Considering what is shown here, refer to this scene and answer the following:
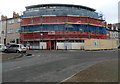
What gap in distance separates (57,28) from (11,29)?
20775 millimetres

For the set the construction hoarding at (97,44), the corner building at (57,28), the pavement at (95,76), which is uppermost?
the corner building at (57,28)

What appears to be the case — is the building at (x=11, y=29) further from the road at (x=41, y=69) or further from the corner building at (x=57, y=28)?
the road at (x=41, y=69)

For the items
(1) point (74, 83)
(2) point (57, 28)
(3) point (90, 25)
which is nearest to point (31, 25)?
(2) point (57, 28)

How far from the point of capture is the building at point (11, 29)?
53941mm

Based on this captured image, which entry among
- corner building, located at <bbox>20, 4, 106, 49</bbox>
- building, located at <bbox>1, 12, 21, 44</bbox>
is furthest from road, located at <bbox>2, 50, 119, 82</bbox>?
building, located at <bbox>1, 12, 21, 44</bbox>

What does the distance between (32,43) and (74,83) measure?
42248 millimetres

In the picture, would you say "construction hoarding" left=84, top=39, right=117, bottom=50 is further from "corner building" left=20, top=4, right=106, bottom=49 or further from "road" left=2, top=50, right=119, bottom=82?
"road" left=2, top=50, right=119, bottom=82

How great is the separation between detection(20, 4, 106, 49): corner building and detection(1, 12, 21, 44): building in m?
4.81

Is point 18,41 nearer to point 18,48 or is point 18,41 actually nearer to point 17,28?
point 17,28

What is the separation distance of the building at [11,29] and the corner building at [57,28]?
481 centimetres

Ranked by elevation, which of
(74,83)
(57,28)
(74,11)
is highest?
(74,11)

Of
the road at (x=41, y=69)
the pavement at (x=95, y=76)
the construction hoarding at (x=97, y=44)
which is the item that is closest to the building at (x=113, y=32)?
the construction hoarding at (x=97, y=44)

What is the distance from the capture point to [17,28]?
178ft

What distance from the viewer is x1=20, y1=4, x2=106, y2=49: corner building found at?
43966 millimetres
